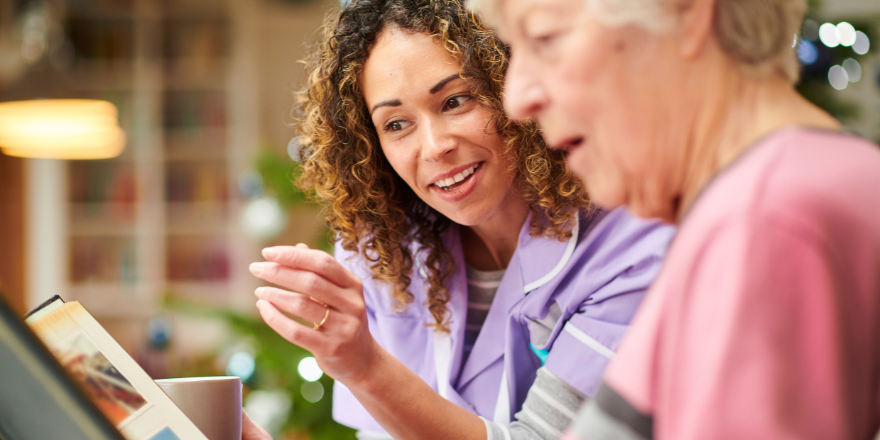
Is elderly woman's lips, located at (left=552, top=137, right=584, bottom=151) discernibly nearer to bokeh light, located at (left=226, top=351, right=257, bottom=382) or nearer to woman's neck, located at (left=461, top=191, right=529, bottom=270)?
woman's neck, located at (left=461, top=191, right=529, bottom=270)

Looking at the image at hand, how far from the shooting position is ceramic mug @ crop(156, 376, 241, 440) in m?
0.74

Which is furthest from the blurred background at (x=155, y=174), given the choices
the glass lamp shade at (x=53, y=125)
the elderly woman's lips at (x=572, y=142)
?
the elderly woman's lips at (x=572, y=142)

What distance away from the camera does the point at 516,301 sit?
1116mm

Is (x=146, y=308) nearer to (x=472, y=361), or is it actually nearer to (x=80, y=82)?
(x=80, y=82)

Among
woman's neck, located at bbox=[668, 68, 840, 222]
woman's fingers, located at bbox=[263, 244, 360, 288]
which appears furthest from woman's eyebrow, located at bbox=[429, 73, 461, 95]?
woman's neck, located at bbox=[668, 68, 840, 222]

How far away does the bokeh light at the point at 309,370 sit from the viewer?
1.98 metres

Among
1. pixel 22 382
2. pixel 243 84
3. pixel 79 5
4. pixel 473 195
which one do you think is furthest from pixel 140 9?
pixel 22 382

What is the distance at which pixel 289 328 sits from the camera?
28.9 inches

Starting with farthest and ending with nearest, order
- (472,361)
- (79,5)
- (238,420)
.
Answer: (79,5)
(472,361)
(238,420)

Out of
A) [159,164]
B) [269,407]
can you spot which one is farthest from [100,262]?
[269,407]

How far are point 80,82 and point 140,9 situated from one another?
54cm

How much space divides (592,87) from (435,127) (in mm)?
598

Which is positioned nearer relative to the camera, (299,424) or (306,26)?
(299,424)

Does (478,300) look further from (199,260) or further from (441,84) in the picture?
(199,260)
